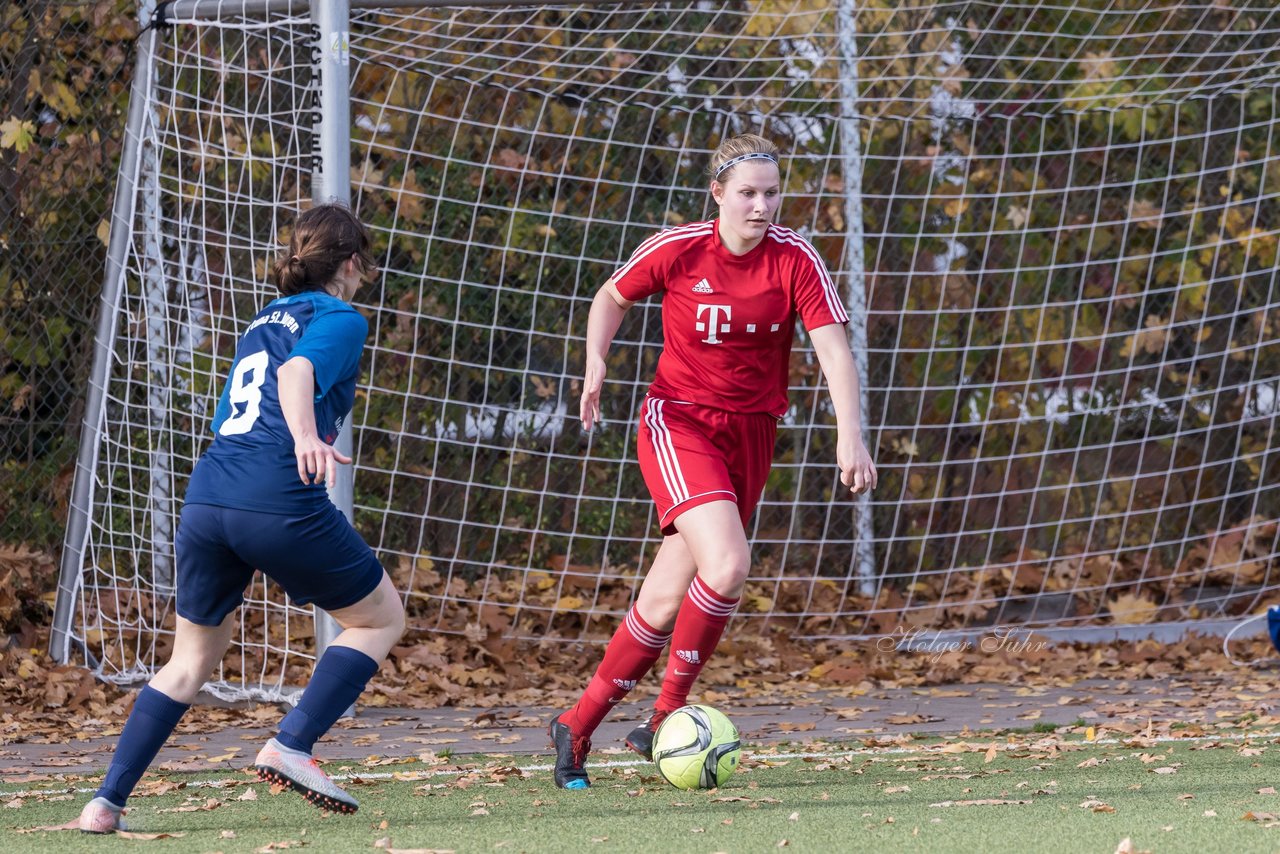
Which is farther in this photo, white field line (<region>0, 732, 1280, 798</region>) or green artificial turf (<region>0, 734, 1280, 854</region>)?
white field line (<region>0, 732, 1280, 798</region>)

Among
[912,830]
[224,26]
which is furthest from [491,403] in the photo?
[912,830]

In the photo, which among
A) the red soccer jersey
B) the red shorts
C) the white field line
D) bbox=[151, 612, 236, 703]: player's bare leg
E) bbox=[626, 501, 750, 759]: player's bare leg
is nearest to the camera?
bbox=[151, 612, 236, 703]: player's bare leg

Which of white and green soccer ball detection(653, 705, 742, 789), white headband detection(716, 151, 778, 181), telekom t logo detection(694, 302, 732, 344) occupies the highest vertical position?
white headband detection(716, 151, 778, 181)

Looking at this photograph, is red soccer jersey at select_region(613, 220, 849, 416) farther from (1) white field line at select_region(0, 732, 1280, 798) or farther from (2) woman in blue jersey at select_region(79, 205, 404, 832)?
(1) white field line at select_region(0, 732, 1280, 798)

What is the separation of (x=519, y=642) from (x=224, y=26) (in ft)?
10.5

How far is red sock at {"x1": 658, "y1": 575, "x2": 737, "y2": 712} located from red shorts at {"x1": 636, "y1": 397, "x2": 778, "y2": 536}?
0.23 m

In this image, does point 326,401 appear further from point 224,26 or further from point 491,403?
point 491,403

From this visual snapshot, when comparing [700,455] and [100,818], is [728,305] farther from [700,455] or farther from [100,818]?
[100,818]

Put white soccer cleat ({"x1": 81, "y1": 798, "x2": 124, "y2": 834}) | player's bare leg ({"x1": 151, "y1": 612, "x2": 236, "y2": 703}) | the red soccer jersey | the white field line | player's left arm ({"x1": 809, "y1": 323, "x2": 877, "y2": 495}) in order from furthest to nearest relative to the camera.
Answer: the white field line → the red soccer jersey → player's left arm ({"x1": 809, "y1": 323, "x2": 877, "y2": 495}) → player's bare leg ({"x1": 151, "y1": 612, "x2": 236, "y2": 703}) → white soccer cleat ({"x1": 81, "y1": 798, "x2": 124, "y2": 834})

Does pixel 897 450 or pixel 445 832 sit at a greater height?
pixel 897 450

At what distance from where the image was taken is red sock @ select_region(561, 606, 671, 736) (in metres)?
4.25

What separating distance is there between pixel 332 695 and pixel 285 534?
44 cm

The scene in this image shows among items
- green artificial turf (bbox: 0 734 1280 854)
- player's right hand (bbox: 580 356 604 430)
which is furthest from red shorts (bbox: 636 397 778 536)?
green artificial turf (bbox: 0 734 1280 854)

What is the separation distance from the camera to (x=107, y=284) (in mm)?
6336
